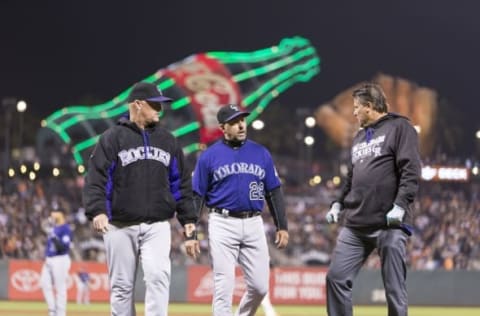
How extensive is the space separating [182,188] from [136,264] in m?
0.77

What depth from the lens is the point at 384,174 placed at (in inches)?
358

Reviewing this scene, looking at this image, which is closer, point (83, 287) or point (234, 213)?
point (234, 213)

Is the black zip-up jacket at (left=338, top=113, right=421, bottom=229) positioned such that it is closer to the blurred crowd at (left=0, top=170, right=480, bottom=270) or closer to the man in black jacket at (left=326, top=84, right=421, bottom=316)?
the man in black jacket at (left=326, top=84, right=421, bottom=316)

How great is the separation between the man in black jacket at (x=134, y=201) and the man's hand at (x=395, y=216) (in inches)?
72.0

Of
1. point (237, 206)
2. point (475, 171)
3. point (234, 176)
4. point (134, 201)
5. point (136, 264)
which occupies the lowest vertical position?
point (136, 264)

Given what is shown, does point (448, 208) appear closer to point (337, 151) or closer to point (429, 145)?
point (429, 145)

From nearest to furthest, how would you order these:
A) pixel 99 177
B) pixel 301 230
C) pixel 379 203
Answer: pixel 99 177
pixel 379 203
pixel 301 230

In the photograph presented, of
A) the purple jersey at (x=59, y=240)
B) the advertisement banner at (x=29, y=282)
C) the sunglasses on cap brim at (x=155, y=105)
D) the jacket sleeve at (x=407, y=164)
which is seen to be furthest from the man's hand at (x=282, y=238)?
the advertisement banner at (x=29, y=282)

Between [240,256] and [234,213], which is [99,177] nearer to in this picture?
[234,213]

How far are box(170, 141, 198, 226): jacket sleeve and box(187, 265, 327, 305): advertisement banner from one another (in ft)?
60.5

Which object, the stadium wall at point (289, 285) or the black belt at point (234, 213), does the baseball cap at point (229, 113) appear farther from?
the stadium wall at point (289, 285)

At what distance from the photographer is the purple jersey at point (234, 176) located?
10.0 m

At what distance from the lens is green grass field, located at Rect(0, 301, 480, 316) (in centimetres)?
2119

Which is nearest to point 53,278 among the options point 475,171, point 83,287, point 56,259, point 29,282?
→ point 56,259
